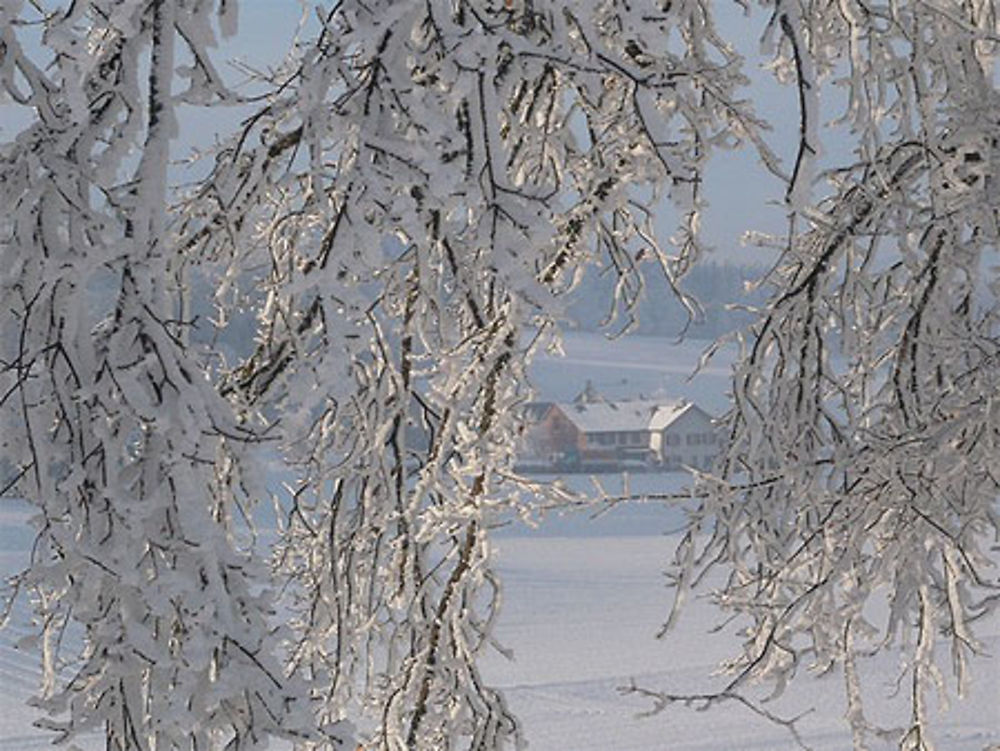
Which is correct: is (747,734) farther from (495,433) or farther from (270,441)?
(270,441)

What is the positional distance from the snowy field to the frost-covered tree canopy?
16.1 ft

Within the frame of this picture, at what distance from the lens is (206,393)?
1.55 metres

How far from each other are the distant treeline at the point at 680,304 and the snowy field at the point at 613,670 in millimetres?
2051

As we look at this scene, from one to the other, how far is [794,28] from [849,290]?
1597mm

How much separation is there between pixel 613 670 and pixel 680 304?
13.9 m

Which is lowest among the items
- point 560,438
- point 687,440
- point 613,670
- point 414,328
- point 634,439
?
point 613,670

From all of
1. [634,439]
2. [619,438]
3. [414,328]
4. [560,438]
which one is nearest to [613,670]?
[414,328]

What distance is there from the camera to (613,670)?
16.5 m

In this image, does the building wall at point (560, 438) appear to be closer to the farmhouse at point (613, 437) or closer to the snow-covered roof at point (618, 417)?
the farmhouse at point (613, 437)

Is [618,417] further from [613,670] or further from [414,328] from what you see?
[414,328]

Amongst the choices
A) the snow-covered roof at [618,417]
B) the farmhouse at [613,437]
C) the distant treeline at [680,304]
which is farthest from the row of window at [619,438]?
the distant treeline at [680,304]

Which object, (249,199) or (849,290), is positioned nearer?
(249,199)

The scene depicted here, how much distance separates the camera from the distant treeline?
3.12 meters

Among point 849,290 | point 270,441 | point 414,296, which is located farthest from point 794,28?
point 849,290
